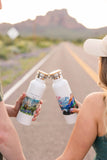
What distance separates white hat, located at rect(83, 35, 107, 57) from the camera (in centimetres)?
174

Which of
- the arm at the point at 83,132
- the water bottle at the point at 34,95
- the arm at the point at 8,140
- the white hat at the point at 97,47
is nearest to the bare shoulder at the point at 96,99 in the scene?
the arm at the point at 83,132

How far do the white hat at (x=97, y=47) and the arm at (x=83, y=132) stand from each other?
0.25 m

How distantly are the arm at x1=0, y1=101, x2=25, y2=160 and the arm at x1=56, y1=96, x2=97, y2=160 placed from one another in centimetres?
34

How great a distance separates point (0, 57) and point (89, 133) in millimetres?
21402

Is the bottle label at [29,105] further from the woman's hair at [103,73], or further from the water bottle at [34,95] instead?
the woman's hair at [103,73]

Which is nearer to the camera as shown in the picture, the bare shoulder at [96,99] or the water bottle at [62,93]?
the bare shoulder at [96,99]

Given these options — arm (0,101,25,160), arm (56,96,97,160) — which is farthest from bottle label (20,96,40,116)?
arm (56,96,97,160)

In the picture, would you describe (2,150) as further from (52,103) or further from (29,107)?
(52,103)

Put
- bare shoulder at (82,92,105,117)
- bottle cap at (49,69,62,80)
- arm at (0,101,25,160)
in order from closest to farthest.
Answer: bare shoulder at (82,92,105,117) < arm at (0,101,25,160) < bottle cap at (49,69,62,80)

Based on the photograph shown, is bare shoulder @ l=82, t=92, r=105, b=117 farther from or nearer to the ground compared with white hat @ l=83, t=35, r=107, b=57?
nearer to the ground

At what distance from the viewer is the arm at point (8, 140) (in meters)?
1.98

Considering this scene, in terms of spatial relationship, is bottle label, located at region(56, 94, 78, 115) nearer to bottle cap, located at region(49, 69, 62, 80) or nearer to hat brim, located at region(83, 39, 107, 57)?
bottle cap, located at region(49, 69, 62, 80)

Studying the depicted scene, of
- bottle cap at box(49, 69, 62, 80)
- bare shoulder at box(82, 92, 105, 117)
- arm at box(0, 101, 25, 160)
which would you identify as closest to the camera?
bare shoulder at box(82, 92, 105, 117)

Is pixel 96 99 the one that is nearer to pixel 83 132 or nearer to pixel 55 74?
pixel 83 132
